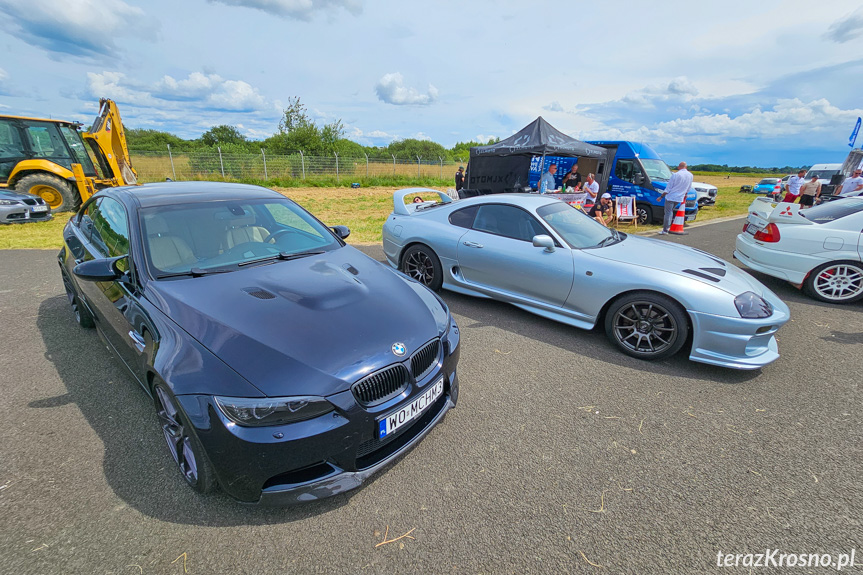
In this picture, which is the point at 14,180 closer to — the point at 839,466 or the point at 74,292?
the point at 74,292

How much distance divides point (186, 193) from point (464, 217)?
2.86 m

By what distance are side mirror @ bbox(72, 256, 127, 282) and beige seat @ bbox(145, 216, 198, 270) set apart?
254 millimetres

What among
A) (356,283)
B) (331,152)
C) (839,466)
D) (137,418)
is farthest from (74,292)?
(331,152)

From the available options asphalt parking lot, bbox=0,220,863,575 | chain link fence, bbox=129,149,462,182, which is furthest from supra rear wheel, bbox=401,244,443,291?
chain link fence, bbox=129,149,462,182

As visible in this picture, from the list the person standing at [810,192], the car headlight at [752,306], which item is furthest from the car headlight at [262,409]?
the person standing at [810,192]

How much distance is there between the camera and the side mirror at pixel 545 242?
3854 mm

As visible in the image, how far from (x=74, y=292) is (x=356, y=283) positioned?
3.08 metres

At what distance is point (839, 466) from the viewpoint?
230 cm

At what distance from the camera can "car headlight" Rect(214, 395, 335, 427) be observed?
1710mm

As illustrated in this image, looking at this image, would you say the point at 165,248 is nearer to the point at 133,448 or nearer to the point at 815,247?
the point at 133,448

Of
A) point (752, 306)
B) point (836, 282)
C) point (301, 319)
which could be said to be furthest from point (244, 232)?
point (836, 282)

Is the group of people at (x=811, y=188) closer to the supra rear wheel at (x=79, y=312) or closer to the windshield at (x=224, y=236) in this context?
the windshield at (x=224, y=236)

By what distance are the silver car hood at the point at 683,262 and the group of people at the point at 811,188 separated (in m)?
10.0

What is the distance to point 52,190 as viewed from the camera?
34.0ft
